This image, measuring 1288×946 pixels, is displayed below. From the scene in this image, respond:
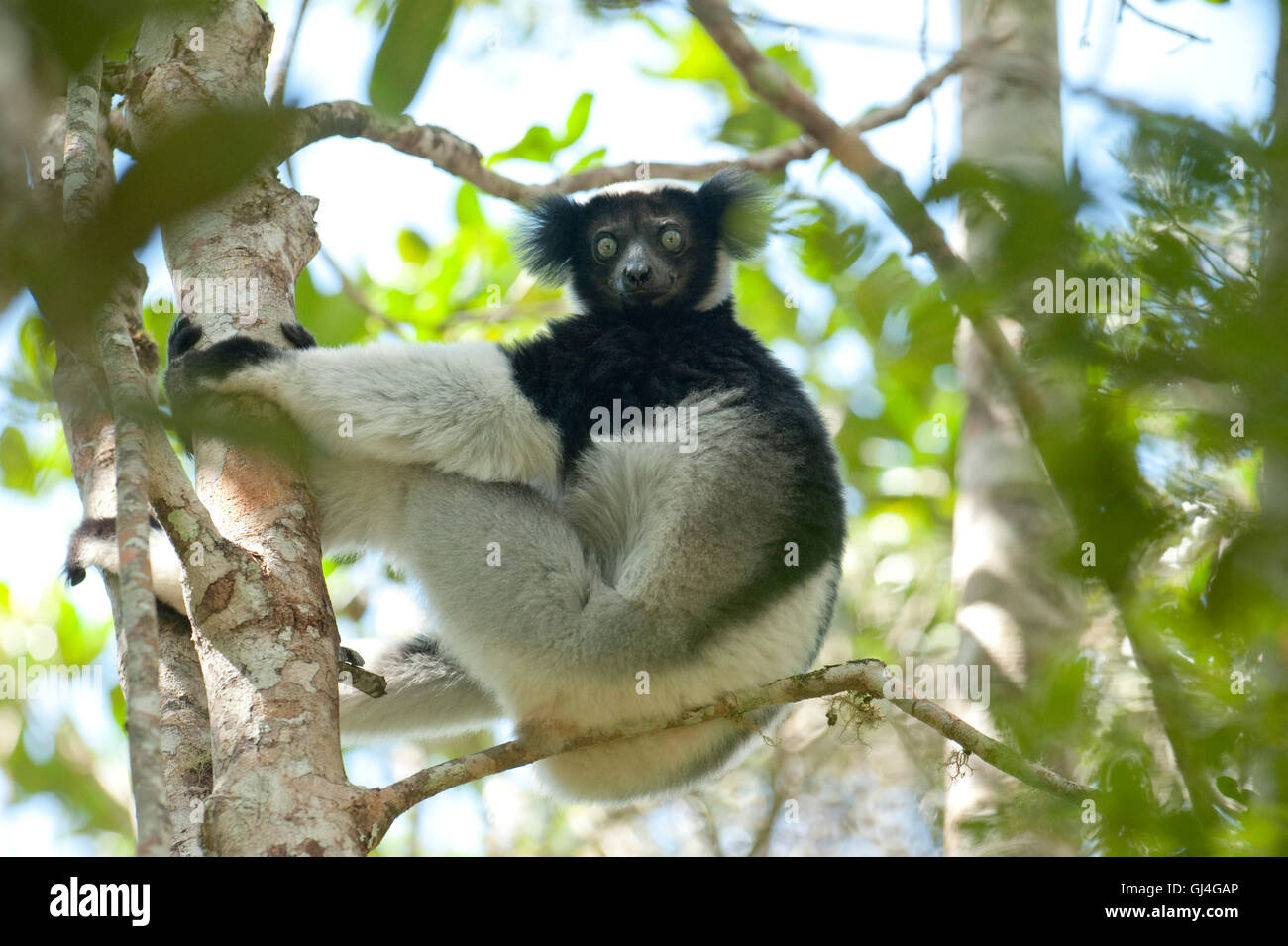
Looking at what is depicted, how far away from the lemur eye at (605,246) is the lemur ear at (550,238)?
0.73 feet

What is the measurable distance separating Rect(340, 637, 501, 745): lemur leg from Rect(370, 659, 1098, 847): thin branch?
91 centimetres

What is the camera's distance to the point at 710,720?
373 centimetres

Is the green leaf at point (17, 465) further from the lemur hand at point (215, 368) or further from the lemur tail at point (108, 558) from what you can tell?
the lemur hand at point (215, 368)

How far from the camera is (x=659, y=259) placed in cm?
520

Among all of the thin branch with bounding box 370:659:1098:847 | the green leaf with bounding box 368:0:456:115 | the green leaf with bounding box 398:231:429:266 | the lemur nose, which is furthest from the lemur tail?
the green leaf with bounding box 398:231:429:266

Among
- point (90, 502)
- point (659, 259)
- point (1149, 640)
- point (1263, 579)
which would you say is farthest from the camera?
point (659, 259)

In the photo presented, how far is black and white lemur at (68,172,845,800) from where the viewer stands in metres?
3.66

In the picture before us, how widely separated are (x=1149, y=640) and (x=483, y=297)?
6.41 metres

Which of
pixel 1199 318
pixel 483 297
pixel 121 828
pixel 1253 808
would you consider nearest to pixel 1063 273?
pixel 1199 318

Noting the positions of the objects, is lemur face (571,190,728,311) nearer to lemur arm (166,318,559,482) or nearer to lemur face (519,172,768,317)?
lemur face (519,172,768,317)

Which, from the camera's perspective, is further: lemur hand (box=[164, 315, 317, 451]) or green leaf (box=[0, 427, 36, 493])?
green leaf (box=[0, 427, 36, 493])

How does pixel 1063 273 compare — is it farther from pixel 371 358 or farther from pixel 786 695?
pixel 371 358

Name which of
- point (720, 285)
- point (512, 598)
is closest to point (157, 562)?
point (512, 598)

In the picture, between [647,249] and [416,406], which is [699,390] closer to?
[416,406]
